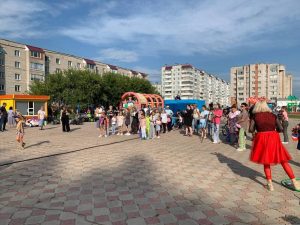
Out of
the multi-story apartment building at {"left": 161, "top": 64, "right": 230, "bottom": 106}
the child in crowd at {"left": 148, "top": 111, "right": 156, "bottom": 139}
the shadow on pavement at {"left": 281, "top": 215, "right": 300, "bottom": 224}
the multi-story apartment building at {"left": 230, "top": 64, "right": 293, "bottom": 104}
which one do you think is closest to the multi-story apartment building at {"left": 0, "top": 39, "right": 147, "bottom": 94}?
the child in crowd at {"left": 148, "top": 111, "right": 156, "bottom": 139}

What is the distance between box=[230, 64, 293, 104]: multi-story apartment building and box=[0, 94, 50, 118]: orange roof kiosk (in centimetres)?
10923

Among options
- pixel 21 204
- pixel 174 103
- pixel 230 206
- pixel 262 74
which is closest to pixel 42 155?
pixel 21 204

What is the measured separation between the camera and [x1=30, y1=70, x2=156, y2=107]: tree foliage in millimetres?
41562

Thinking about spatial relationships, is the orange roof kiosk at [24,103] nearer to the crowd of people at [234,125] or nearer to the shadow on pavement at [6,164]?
the crowd of people at [234,125]

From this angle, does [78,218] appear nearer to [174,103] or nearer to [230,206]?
[230,206]

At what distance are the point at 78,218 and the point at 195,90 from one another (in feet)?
512

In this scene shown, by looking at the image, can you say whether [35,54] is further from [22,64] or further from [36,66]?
[22,64]

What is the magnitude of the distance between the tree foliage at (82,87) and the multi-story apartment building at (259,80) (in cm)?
8435

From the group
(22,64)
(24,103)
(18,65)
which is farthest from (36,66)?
(24,103)

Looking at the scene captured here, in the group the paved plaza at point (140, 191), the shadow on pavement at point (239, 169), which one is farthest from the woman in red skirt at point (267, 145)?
the shadow on pavement at point (239, 169)

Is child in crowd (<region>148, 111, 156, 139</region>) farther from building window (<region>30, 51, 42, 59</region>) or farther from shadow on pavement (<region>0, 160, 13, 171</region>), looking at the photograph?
building window (<region>30, 51, 42, 59</region>)

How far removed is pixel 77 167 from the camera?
26.5 ft

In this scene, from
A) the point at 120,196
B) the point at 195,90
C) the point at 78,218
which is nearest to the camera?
the point at 78,218

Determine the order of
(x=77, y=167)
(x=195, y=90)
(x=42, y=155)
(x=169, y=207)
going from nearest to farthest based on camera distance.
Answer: (x=169, y=207) → (x=77, y=167) → (x=42, y=155) → (x=195, y=90)
